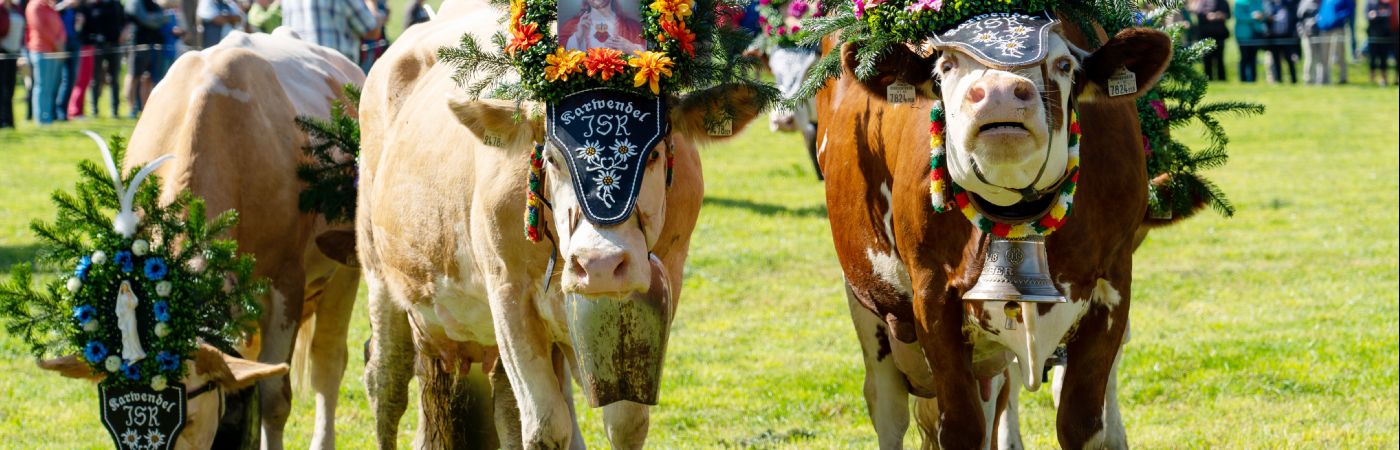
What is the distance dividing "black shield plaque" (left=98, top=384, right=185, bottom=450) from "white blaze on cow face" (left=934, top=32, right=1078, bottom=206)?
263 cm

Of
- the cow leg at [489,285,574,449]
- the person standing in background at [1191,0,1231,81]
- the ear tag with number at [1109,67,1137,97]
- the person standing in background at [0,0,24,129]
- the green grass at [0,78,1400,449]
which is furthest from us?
the person standing in background at [1191,0,1231,81]

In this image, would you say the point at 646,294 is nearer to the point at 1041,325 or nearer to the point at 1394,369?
the point at 1041,325

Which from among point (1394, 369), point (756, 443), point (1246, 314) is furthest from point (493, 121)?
point (1246, 314)

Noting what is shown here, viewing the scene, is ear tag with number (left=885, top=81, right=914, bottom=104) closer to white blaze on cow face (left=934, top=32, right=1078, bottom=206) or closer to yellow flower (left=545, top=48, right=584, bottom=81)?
white blaze on cow face (left=934, top=32, right=1078, bottom=206)

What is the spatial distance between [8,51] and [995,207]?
18.0 meters

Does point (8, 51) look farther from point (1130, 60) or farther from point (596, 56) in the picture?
point (1130, 60)

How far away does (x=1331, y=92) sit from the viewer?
27.0 meters

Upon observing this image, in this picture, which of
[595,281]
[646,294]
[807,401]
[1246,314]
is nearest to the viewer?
[595,281]

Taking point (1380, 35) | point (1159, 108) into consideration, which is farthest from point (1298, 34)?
point (1159, 108)

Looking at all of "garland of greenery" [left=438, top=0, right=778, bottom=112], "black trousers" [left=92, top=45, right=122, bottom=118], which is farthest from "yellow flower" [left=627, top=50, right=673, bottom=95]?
"black trousers" [left=92, top=45, right=122, bottom=118]

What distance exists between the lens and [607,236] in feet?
14.6

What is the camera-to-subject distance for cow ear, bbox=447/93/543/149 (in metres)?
4.86

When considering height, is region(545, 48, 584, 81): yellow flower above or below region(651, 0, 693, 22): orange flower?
below

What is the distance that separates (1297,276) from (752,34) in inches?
323
